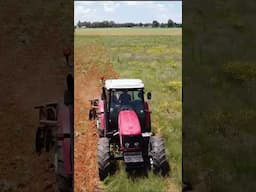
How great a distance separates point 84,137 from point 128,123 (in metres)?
0.55

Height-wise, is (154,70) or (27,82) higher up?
(154,70)

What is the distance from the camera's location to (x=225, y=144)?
681cm

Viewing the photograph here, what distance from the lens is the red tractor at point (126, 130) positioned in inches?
234

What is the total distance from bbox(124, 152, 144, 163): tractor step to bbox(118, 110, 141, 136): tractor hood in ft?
0.77

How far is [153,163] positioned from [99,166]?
62 centimetres

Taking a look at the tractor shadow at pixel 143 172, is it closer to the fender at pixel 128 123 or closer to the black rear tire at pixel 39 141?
the fender at pixel 128 123

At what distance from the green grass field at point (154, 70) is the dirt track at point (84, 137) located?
0.39 feet

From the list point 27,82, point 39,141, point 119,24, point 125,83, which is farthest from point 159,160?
point 27,82

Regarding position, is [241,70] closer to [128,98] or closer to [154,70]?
[154,70]

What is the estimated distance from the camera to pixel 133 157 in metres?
6.01

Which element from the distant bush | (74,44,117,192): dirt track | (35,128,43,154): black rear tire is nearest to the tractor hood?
(74,44,117,192): dirt track

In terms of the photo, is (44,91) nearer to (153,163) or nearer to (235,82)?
(153,163)

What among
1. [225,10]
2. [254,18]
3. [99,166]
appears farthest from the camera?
[254,18]

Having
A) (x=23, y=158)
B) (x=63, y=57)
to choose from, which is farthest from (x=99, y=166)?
(x=63, y=57)
